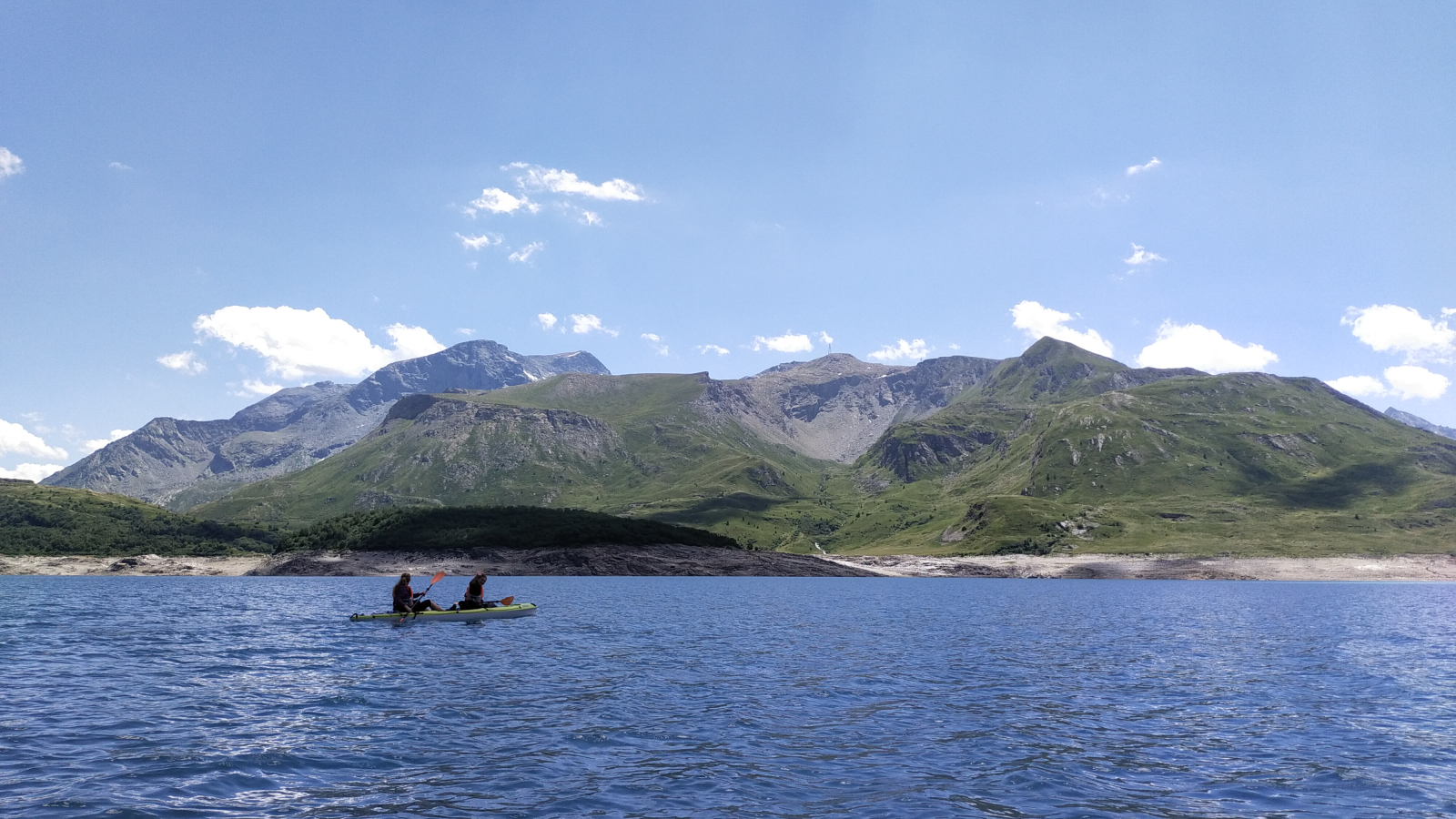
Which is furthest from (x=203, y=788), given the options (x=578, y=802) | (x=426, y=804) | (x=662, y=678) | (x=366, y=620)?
(x=366, y=620)

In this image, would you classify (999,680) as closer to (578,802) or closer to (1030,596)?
(578,802)

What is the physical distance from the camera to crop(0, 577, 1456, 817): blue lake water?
23.0 m

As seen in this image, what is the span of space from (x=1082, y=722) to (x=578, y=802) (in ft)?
73.0

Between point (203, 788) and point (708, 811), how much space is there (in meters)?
14.0

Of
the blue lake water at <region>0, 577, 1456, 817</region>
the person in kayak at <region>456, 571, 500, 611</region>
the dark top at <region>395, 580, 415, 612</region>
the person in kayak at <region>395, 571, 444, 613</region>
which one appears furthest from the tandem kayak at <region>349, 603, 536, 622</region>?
the blue lake water at <region>0, 577, 1456, 817</region>

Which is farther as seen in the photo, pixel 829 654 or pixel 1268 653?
pixel 1268 653

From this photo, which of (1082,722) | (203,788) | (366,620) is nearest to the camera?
(203,788)

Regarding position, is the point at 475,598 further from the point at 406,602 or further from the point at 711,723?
the point at 711,723

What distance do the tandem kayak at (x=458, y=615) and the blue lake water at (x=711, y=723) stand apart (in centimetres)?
312

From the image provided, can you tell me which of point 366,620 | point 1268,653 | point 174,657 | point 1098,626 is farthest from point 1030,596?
point 174,657

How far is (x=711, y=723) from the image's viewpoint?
32875 mm

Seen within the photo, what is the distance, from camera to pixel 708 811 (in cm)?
2139

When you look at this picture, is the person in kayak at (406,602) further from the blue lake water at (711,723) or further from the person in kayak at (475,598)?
the blue lake water at (711,723)

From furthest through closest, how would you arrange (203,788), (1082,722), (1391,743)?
(1082,722)
(1391,743)
(203,788)
